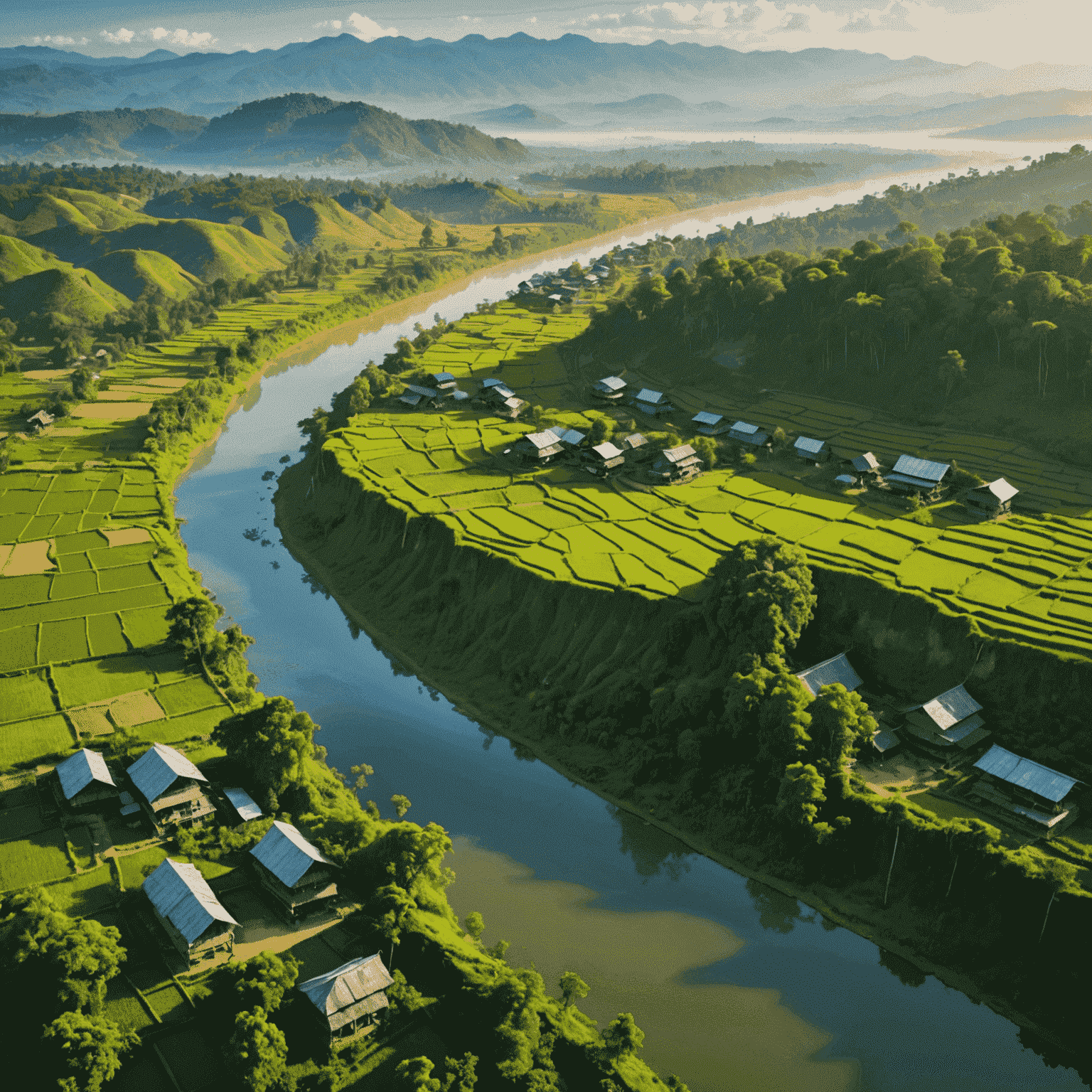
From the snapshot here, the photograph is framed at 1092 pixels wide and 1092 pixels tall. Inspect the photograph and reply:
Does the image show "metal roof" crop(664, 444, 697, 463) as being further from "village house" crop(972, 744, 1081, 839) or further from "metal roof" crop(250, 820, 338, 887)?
"metal roof" crop(250, 820, 338, 887)

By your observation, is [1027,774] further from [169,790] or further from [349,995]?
[169,790]

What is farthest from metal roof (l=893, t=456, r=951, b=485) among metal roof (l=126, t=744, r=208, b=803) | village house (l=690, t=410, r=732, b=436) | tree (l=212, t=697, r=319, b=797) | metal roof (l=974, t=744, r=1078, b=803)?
metal roof (l=126, t=744, r=208, b=803)

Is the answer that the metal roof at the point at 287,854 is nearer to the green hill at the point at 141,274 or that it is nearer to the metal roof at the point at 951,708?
the metal roof at the point at 951,708

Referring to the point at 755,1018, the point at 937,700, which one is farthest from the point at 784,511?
the point at 755,1018

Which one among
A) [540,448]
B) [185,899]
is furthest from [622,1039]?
[540,448]

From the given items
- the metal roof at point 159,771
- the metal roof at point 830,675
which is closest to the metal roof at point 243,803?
the metal roof at point 159,771
